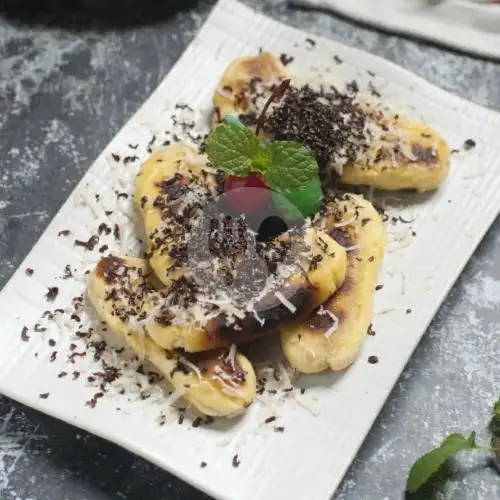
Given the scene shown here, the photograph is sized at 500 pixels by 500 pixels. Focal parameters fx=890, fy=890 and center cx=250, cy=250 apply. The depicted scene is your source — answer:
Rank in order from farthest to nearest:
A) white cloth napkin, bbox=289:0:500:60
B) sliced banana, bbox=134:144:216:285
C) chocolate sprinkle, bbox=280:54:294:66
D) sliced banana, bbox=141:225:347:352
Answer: white cloth napkin, bbox=289:0:500:60, chocolate sprinkle, bbox=280:54:294:66, sliced banana, bbox=134:144:216:285, sliced banana, bbox=141:225:347:352

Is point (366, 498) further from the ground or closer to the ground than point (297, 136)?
closer to the ground

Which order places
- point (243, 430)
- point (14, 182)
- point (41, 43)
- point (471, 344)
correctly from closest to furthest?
point (243, 430), point (471, 344), point (14, 182), point (41, 43)

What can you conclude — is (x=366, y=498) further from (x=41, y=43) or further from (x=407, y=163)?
(x=41, y=43)

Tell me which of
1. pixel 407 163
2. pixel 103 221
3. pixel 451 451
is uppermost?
pixel 407 163

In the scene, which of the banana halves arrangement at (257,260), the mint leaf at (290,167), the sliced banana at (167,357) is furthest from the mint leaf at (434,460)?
the mint leaf at (290,167)

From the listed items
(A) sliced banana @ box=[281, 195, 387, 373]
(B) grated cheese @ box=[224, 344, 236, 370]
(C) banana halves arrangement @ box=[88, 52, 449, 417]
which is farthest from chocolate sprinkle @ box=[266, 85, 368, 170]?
(B) grated cheese @ box=[224, 344, 236, 370]

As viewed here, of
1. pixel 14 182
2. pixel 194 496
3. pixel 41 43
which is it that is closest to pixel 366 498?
pixel 194 496

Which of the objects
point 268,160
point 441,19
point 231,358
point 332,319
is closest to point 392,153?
point 268,160

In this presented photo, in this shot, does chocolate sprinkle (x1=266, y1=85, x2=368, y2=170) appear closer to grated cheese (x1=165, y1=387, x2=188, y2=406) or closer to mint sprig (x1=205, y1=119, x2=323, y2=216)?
mint sprig (x1=205, y1=119, x2=323, y2=216)
